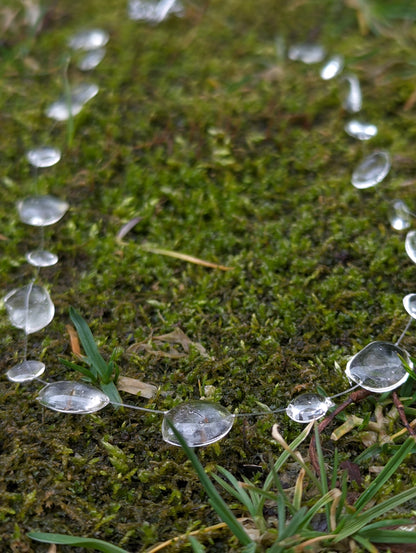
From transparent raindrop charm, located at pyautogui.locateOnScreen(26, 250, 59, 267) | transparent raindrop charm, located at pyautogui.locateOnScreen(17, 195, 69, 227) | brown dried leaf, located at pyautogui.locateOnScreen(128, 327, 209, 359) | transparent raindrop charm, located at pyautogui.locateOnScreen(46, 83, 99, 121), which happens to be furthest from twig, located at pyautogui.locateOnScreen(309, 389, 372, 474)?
transparent raindrop charm, located at pyautogui.locateOnScreen(46, 83, 99, 121)

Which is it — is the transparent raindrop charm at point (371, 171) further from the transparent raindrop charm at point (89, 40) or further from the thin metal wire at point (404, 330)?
→ the transparent raindrop charm at point (89, 40)

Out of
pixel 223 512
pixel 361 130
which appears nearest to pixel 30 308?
pixel 223 512

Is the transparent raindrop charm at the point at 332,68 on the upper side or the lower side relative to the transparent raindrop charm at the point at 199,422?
upper

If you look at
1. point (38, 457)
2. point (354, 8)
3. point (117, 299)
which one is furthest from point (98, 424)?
point (354, 8)

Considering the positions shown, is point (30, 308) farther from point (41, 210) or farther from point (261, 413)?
point (261, 413)

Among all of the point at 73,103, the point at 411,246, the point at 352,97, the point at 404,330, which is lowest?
the point at 404,330

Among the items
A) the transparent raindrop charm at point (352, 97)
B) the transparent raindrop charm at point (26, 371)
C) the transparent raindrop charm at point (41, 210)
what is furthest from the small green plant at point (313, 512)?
the transparent raindrop charm at point (352, 97)
